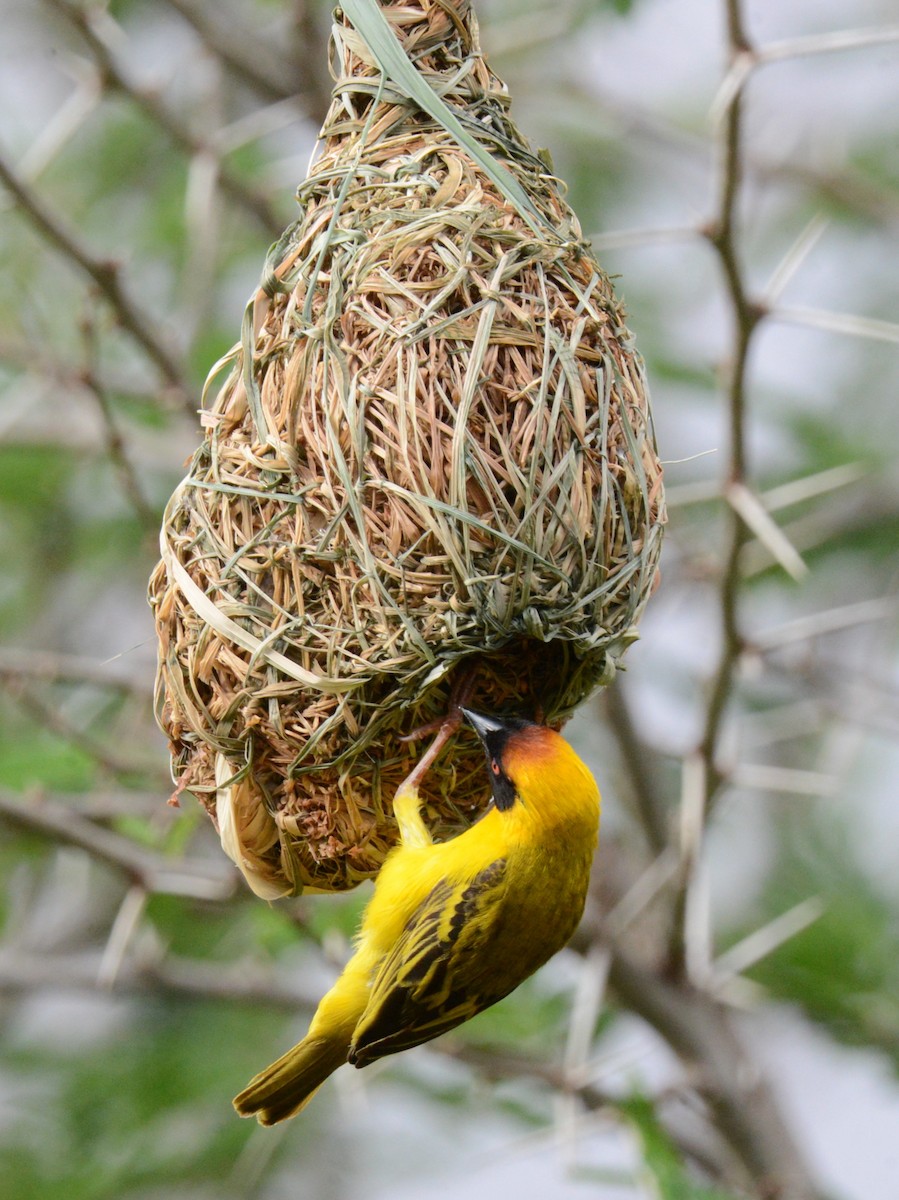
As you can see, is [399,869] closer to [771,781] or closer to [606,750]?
A: [771,781]

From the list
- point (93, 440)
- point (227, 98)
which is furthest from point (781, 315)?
point (227, 98)

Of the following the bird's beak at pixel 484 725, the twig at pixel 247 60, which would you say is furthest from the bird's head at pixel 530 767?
the twig at pixel 247 60

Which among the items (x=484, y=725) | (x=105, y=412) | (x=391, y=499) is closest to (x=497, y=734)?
(x=484, y=725)

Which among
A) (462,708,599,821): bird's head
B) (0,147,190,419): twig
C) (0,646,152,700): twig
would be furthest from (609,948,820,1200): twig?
(0,147,190,419): twig

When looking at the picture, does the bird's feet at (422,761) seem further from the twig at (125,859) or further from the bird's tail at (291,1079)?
the twig at (125,859)

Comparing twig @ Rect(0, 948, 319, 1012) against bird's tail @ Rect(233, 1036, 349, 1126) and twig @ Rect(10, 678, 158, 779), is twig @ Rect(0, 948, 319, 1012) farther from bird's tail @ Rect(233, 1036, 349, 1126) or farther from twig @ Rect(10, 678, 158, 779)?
bird's tail @ Rect(233, 1036, 349, 1126)

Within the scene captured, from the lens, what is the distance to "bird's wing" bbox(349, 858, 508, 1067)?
2285 millimetres

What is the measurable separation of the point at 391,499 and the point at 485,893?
687 mm

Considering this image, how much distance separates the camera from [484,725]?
7.00ft

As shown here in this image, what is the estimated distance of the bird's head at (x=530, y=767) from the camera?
84.4 inches

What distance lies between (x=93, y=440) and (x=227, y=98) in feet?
8.13

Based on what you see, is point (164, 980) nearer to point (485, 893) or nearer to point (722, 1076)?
point (722, 1076)

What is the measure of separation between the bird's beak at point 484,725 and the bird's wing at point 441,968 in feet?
0.88

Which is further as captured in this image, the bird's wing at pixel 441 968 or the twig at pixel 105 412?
the twig at pixel 105 412
